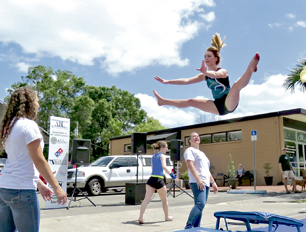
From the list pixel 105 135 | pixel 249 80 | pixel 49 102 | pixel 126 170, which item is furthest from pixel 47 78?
pixel 249 80

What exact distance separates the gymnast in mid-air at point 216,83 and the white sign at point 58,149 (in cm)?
759

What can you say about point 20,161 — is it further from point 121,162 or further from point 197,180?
point 121,162

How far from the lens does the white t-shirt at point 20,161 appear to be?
259 centimetres

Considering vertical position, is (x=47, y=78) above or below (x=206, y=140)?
above

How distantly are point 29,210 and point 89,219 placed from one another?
5123mm

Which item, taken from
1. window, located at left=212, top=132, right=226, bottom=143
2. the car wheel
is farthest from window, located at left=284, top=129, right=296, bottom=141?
the car wheel

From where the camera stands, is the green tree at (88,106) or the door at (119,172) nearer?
the door at (119,172)

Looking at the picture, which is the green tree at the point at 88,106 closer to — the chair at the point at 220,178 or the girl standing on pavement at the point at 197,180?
the chair at the point at 220,178

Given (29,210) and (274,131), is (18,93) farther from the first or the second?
(274,131)

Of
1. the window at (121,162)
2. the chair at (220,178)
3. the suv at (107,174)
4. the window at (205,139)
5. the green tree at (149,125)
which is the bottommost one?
the chair at (220,178)

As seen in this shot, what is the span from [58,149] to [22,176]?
777 centimetres

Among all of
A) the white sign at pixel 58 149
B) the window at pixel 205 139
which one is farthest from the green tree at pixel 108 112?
the white sign at pixel 58 149

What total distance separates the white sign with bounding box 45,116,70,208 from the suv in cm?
342

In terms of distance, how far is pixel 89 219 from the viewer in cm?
739
